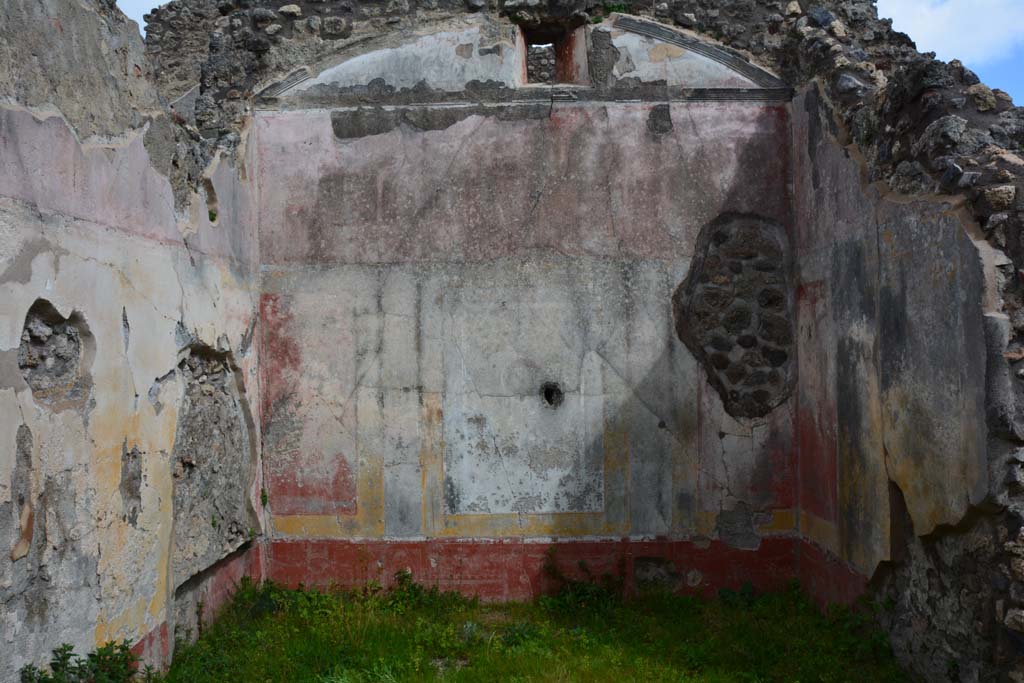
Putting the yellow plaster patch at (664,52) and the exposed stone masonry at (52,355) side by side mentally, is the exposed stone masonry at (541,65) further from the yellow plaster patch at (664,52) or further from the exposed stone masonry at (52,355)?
the exposed stone masonry at (52,355)

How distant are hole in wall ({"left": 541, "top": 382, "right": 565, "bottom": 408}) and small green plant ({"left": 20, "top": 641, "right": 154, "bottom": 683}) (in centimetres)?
278

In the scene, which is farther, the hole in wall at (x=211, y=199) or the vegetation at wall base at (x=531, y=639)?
the hole in wall at (x=211, y=199)

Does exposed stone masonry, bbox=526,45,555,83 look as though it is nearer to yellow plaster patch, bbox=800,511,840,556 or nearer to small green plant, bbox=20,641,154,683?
yellow plaster patch, bbox=800,511,840,556

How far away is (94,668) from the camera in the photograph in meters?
3.47

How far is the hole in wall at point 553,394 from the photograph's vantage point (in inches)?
221

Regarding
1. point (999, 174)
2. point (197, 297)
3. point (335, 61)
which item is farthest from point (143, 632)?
point (999, 174)

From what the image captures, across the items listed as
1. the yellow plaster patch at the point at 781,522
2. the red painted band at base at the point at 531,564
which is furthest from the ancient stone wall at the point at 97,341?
the yellow plaster patch at the point at 781,522

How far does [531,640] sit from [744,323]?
240 centimetres

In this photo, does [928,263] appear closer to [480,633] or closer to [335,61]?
[480,633]

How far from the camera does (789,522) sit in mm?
5547

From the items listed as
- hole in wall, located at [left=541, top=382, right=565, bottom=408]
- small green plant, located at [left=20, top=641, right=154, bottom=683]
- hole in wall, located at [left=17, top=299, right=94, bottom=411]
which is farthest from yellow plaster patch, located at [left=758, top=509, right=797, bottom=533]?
hole in wall, located at [left=17, top=299, right=94, bottom=411]

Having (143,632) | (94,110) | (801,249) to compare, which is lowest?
(143,632)

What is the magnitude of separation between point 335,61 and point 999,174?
4086 mm

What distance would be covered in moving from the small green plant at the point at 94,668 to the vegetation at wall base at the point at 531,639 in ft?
0.08
